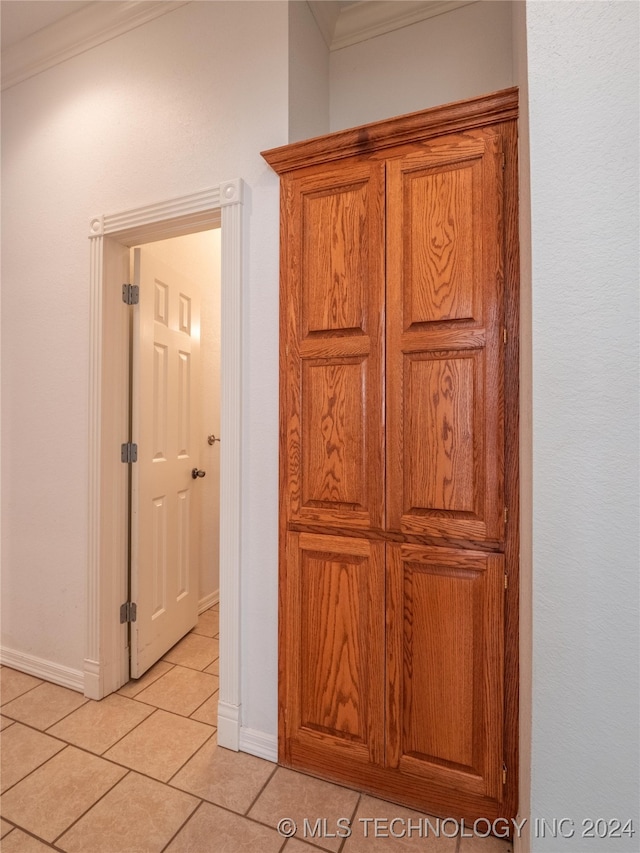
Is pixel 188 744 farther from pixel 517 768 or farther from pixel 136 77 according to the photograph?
pixel 136 77

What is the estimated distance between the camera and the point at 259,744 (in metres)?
1.64

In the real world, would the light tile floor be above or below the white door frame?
below

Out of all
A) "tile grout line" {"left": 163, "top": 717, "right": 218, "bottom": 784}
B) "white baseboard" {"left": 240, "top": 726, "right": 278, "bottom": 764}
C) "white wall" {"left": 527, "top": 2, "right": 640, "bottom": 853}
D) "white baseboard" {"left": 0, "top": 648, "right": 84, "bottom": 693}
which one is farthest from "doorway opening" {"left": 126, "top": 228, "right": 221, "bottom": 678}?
"white wall" {"left": 527, "top": 2, "right": 640, "bottom": 853}

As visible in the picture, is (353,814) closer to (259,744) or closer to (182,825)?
(259,744)

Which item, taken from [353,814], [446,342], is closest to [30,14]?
[446,342]

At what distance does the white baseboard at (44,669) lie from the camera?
2.07m

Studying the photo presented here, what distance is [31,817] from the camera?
1.38 metres

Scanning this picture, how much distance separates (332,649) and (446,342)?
3.69ft

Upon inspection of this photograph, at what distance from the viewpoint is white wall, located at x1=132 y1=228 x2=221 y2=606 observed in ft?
9.39

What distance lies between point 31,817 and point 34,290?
218cm

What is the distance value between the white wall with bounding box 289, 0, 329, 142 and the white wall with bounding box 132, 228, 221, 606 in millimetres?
1197

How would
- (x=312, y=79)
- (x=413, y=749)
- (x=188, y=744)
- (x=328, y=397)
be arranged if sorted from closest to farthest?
(x=413, y=749) < (x=328, y=397) < (x=188, y=744) < (x=312, y=79)

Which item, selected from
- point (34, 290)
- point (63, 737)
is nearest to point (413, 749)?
point (63, 737)

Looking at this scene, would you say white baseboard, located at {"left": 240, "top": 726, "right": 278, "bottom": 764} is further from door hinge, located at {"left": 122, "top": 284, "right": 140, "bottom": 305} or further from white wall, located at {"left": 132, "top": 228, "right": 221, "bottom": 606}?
door hinge, located at {"left": 122, "top": 284, "right": 140, "bottom": 305}
